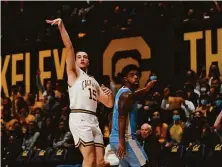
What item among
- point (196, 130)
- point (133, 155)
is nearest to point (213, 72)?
point (196, 130)

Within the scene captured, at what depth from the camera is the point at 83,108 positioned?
981 cm

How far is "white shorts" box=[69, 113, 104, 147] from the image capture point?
9688mm

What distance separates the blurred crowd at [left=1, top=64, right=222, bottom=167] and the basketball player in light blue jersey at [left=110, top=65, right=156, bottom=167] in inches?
169

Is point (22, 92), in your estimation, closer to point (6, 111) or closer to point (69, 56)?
point (6, 111)

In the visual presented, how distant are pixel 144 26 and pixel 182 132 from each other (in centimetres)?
453

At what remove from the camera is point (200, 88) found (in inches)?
672

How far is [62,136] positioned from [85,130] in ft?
25.8

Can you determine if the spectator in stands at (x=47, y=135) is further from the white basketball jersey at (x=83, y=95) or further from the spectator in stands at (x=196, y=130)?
the white basketball jersey at (x=83, y=95)

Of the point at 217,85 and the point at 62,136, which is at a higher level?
the point at 217,85

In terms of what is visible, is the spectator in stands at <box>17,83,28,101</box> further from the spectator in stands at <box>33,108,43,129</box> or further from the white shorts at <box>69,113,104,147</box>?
the white shorts at <box>69,113,104,147</box>

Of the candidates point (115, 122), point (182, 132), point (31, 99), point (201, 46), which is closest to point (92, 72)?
point (31, 99)

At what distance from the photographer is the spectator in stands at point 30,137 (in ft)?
60.2

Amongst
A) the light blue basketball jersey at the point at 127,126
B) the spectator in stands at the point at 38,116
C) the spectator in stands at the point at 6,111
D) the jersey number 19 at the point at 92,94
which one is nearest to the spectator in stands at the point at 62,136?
the spectator in stands at the point at 38,116

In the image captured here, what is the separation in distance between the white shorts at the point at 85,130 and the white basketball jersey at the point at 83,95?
0.12 metres
